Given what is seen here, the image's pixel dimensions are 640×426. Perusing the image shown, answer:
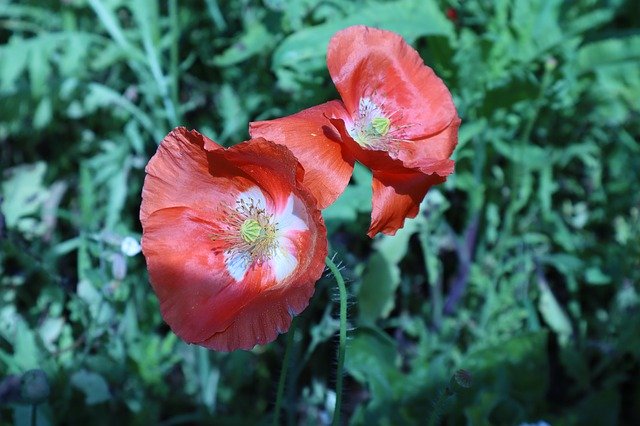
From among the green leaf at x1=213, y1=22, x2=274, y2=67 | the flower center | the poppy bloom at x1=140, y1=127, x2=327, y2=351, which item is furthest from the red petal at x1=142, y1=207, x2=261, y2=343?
the green leaf at x1=213, y1=22, x2=274, y2=67

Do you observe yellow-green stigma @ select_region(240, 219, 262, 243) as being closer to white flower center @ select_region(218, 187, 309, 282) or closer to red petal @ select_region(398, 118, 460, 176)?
white flower center @ select_region(218, 187, 309, 282)

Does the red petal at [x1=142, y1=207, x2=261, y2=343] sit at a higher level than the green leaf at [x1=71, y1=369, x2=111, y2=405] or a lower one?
higher

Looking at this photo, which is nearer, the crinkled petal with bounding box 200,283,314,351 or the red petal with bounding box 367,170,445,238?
the crinkled petal with bounding box 200,283,314,351

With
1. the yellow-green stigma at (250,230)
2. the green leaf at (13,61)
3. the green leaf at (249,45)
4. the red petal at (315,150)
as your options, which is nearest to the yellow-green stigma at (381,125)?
the red petal at (315,150)

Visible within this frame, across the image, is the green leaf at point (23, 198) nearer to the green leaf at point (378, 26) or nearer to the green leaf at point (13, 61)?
the green leaf at point (13, 61)

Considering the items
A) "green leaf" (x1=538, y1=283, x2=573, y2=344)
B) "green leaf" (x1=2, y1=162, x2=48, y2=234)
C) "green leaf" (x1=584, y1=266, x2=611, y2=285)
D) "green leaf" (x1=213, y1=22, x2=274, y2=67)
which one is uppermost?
"green leaf" (x1=213, y1=22, x2=274, y2=67)

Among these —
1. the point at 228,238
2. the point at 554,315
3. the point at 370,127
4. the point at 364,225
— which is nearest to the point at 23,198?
the point at 364,225

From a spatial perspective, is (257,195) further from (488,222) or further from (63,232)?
(63,232)
